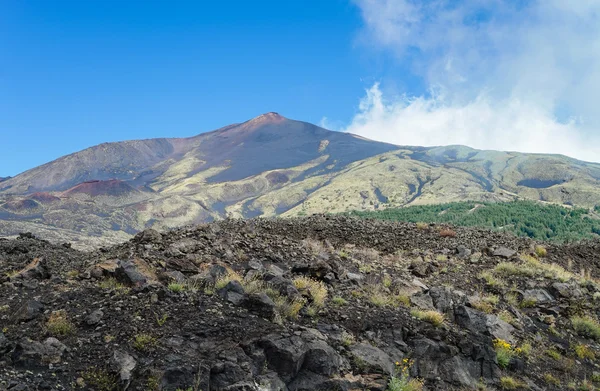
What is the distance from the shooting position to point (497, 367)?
26.9 feet

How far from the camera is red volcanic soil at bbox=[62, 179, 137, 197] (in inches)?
6117

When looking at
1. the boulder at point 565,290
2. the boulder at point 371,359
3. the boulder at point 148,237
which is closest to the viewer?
the boulder at point 371,359

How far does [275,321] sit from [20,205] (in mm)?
140418

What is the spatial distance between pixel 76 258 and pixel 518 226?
67037 millimetres

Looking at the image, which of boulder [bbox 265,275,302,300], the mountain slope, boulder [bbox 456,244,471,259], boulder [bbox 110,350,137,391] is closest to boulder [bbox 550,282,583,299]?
boulder [bbox 456,244,471,259]

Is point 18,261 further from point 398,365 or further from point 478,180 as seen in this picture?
point 478,180

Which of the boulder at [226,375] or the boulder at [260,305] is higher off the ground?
the boulder at [260,305]

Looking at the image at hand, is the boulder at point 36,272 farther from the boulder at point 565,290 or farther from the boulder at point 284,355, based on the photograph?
the boulder at point 565,290

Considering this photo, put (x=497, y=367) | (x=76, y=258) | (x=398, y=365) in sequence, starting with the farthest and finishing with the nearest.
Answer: (x=76, y=258), (x=497, y=367), (x=398, y=365)

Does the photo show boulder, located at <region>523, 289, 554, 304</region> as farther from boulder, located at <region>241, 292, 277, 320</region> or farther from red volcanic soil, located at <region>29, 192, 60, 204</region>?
red volcanic soil, located at <region>29, 192, 60, 204</region>

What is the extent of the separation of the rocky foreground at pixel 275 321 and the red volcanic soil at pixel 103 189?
15523cm

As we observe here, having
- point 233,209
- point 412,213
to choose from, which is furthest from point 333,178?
point 412,213

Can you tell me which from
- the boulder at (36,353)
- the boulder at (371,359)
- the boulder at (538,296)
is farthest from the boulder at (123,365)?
the boulder at (538,296)

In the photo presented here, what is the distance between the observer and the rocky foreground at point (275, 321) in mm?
5812
